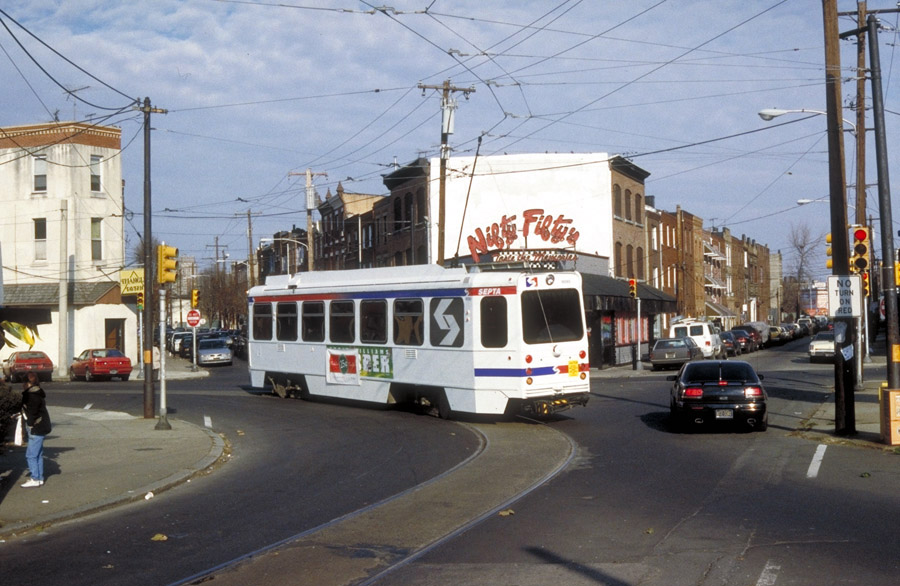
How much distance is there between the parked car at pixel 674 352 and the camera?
143 ft

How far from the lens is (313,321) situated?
2575 cm

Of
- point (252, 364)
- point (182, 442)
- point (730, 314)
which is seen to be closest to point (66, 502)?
point (182, 442)

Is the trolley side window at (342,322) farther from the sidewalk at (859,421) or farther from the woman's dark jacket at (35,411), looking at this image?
the woman's dark jacket at (35,411)

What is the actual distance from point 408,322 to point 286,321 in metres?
5.92

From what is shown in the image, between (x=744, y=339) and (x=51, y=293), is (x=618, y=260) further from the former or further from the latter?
(x=51, y=293)

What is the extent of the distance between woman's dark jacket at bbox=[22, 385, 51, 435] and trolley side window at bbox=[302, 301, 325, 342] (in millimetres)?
12589

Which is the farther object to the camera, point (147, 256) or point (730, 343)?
point (730, 343)

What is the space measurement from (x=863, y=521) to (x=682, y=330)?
38.9 m

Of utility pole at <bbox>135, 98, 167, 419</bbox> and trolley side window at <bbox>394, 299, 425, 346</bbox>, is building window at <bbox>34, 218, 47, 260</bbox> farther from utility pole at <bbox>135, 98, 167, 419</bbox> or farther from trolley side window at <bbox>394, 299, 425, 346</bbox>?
trolley side window at <bbox>394, 299, 425, 346</bbox>

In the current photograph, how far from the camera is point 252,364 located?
29250 mm

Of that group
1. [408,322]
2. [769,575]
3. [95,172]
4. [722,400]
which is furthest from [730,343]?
[769,575]

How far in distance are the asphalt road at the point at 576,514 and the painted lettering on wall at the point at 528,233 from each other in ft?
95.4

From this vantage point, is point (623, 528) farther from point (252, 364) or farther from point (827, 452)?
point (252, 364)

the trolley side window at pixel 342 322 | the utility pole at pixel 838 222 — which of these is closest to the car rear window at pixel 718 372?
the utility pole at pixel 838 222
